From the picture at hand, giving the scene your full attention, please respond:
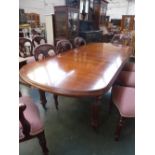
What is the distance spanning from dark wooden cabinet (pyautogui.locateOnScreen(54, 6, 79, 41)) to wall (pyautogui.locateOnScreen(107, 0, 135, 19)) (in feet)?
17.6

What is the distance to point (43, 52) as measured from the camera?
1834 millimetres

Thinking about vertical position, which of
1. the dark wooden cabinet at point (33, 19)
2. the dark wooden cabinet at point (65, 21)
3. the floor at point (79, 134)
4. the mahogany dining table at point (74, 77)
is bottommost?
the floor at point (79, 134)

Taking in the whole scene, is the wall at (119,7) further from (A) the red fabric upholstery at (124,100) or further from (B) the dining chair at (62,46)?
(A) the red fabric upholstery at (124,100)

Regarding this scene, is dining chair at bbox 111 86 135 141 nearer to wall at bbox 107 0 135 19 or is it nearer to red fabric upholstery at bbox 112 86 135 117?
red fabric upholstery at bbox 112 86 135 117

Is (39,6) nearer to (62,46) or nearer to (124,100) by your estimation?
(62,46)

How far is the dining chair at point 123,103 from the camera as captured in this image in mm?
1179

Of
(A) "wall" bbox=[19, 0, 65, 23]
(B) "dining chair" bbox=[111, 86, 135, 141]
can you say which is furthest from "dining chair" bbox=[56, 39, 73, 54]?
(A) "wall" bbox=[19, 0, 65, 23]

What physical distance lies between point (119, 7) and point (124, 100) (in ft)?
27.8

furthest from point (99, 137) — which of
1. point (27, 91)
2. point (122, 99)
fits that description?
point (27, 91)

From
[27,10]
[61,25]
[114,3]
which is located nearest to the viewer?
[61,25]

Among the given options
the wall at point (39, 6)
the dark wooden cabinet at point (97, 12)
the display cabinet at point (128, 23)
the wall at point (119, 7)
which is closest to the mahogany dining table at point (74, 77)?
the dark wooden cabinet at point (97, 12)
